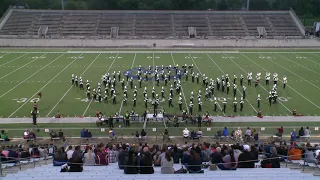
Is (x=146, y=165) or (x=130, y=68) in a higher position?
(x=130, y=68)

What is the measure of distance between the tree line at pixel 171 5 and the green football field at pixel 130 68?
82.1ft

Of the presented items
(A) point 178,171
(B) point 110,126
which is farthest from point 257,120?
(A) point 178,171

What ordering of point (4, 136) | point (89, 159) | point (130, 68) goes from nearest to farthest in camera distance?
point (89, 159)
point (4, 136)
point (130, 68)

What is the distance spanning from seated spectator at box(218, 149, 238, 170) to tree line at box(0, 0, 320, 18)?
51.5 m

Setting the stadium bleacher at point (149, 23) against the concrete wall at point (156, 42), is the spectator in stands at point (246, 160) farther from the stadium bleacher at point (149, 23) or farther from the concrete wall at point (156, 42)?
the stadium bleacher at point (149, 23)

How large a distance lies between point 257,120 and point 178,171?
834 cm

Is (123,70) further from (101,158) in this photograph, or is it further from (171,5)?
(171,5)

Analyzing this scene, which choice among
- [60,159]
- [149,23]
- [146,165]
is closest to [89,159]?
[60,159]

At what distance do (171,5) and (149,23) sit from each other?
1177cm

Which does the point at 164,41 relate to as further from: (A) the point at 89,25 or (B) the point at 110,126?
(B) the point at 110,126

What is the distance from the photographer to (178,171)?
6.05 metres

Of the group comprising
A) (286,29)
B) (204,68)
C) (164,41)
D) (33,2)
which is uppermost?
(33,2)

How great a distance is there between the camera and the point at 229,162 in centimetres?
624

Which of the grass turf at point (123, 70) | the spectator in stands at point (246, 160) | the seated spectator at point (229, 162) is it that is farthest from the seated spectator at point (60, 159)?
the grass turf at point (123, 70)
